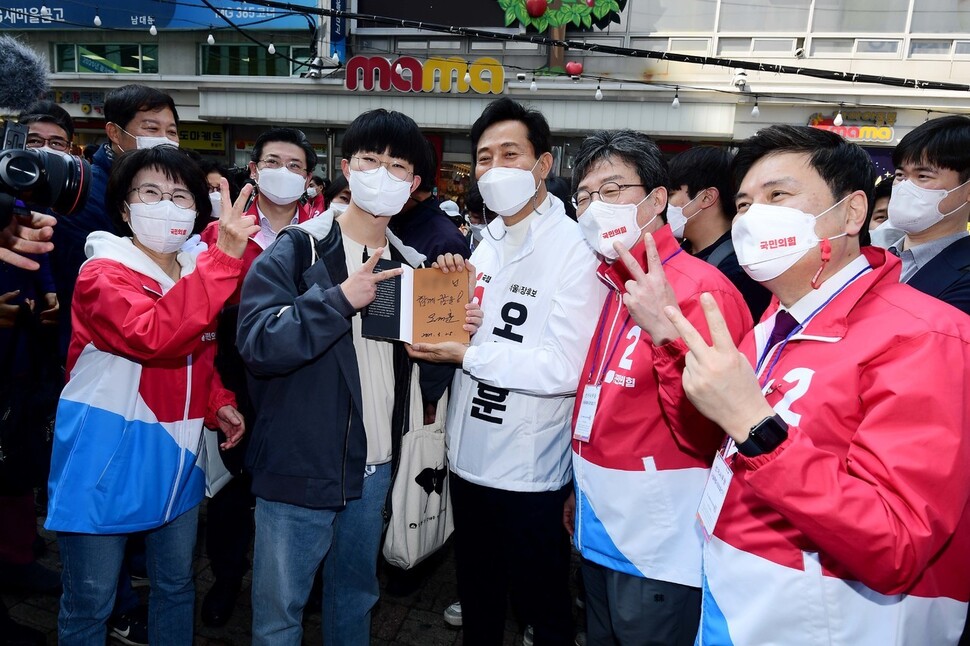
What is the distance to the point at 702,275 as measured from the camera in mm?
1897

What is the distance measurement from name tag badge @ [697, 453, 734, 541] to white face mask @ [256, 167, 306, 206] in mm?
2790

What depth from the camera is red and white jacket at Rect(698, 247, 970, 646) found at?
3.64 ft

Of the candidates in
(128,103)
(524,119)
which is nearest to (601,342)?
(524,119)

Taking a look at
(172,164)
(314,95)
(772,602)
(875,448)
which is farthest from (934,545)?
(314,95)

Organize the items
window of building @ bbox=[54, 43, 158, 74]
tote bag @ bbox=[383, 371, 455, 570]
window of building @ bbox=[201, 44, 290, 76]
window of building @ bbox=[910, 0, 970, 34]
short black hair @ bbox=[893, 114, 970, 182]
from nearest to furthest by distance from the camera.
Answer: tote bag @ bbox=[383, 371, 455, 570] → short black hair @ bbox=[893, 114, 970, 182] → window of building @ bbox=[910, 0, 970, 34] → window of building @ bbox=[201, 44, 290, 76] → window of building @ bbox=[54, 43, 158, 74]

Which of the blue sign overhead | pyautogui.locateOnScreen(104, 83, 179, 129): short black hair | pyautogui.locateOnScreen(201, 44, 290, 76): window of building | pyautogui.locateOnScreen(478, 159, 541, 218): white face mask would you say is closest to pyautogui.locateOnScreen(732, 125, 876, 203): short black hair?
pyautogui.locateOnScreen(478, 159, 541, 218): white face mask

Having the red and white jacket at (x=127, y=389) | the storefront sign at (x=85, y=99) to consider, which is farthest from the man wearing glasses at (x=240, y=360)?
the storefront sign at (x=85, y=99)

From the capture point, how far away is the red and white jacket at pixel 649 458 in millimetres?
1826

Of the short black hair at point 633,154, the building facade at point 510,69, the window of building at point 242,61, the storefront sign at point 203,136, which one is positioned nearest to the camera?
the short black hair at point 633,154

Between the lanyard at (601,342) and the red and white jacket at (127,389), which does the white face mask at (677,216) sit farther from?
the red and white jacket at (127,389)

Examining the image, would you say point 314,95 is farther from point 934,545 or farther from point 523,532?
point 934,545

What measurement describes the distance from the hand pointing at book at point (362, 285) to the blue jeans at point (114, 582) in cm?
119

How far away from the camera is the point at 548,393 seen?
2.13 m

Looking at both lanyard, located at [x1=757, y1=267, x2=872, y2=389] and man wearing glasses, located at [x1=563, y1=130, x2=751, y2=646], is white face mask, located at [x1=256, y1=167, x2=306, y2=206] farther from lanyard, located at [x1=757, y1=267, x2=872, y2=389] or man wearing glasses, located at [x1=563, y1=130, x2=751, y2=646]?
lanyard, located at [x1=757, y1=267, x2=872, y2=389]
